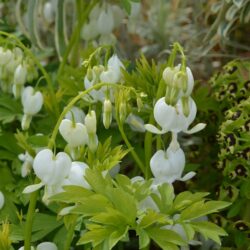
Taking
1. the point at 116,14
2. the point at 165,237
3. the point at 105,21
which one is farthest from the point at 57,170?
the point at 116,14

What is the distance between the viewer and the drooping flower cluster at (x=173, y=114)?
111 centimetres

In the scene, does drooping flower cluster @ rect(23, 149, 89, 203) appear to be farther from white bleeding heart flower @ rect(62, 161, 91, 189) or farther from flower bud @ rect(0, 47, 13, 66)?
flower bud @ rect(0, 47, 13, 66)

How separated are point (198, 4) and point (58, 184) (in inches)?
58.8

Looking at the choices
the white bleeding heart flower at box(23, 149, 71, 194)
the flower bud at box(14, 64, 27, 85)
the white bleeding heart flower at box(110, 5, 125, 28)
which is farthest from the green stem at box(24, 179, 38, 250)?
the white bleeding heart flower at box(110, 5, 125, 28)

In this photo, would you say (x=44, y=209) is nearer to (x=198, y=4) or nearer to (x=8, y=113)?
(x=8, y=113)

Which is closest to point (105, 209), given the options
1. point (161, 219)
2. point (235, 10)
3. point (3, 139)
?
point (161, 219)

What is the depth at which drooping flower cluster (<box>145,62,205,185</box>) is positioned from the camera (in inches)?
43.7

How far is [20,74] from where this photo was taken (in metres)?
1.45

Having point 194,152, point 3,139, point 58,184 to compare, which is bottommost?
point 194,152

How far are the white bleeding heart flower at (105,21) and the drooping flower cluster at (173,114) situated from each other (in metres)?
0.71

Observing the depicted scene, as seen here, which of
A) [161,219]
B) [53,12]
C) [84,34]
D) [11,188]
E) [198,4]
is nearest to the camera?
[161,219]

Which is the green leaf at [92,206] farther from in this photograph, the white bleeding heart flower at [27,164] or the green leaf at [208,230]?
the white bleeding heart flower at [27,164]

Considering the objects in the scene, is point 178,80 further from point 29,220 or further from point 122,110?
point 29,220

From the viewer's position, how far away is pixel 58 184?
3.79ft
